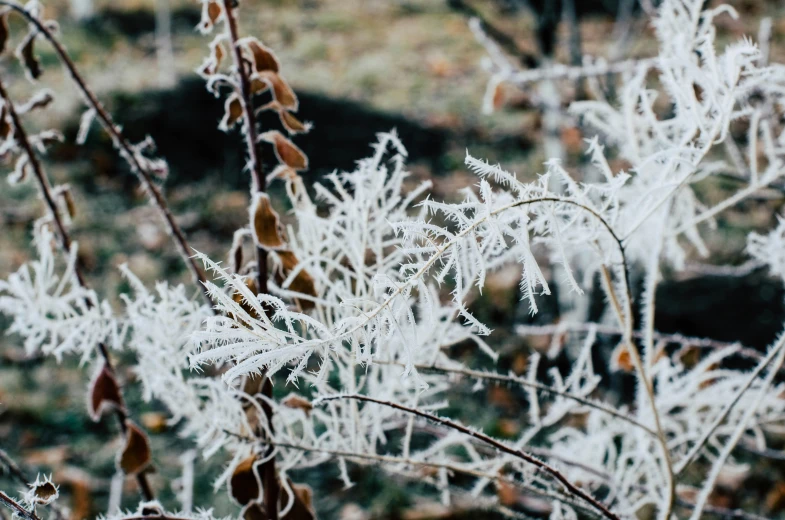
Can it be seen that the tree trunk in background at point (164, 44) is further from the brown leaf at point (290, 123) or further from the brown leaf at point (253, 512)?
the brown leaf at point (253, 512)

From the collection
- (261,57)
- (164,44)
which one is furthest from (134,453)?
(164,44)

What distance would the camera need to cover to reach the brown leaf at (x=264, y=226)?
80 centimetres

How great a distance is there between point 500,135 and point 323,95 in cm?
127

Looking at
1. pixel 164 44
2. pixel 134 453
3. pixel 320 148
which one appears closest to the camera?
pixel 134 453

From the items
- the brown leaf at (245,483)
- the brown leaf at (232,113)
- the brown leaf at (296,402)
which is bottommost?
the brown leaf at (245,483)

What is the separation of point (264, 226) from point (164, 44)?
4.98 m

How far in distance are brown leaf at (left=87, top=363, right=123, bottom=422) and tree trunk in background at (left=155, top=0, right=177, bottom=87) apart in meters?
4.22

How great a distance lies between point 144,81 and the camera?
4.84m

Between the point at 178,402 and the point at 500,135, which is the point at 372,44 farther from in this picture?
the point at 178,402

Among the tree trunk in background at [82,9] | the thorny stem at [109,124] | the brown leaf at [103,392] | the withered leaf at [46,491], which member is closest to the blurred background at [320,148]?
the tree trunk in background at [82,9]

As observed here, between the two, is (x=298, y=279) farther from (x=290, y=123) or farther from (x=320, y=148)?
(x=320, y=148)

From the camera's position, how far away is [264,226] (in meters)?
0.80

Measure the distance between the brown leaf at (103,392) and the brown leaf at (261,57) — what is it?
46 cm

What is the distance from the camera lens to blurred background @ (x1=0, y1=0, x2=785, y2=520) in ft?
7.56
